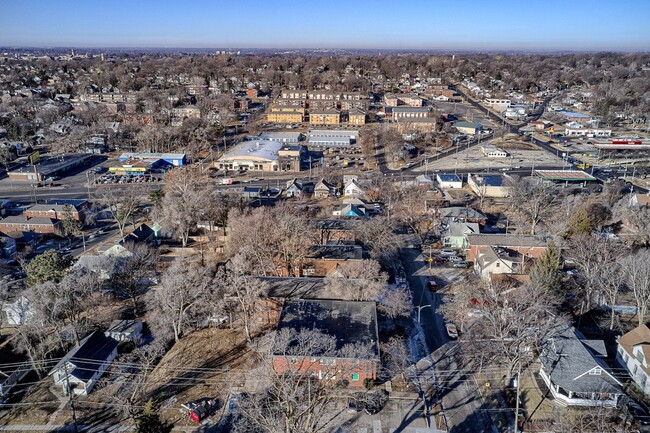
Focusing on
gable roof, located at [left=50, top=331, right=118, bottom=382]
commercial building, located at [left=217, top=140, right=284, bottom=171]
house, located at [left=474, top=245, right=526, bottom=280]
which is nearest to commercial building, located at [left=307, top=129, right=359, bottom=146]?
commercial building, located at [left=217, top=140, right=284, bottom=171]

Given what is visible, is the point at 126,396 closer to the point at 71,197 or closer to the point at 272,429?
the point at 272,429

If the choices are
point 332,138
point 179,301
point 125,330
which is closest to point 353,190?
point 332,138

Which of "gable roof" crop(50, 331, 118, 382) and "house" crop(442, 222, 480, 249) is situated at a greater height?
"house" crop(442, 222, 480, 249)

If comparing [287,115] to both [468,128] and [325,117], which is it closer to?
[325,117]

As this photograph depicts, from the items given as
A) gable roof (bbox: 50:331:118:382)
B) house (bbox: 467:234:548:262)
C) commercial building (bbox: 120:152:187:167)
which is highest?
commercial building (bbox: 120:152:187:167)

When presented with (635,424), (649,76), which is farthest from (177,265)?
(649,76)

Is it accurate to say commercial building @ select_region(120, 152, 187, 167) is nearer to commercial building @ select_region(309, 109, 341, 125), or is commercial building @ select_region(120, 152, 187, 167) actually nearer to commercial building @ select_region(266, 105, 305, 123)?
commercial building @ select_region(266, 105, 305, 123)
